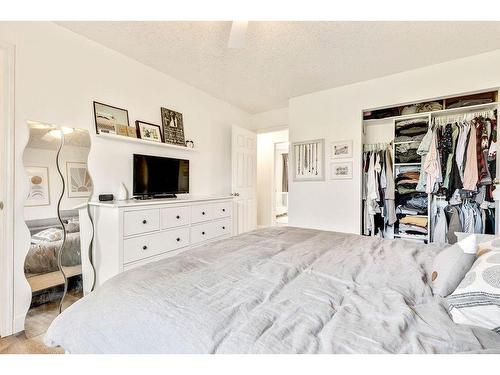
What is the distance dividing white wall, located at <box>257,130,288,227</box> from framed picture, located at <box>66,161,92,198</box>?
388 cm

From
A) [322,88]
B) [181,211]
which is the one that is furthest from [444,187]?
[181,211]

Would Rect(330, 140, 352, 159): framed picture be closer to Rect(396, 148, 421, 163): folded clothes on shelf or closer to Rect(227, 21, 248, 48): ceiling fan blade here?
Rect(396, 148, 421, 163): folded clothes on shelf

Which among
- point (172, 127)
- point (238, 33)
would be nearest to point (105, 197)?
Result: point (172, 127)

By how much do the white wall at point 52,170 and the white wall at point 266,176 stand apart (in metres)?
3.92

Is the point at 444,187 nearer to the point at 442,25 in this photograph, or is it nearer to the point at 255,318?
the point at 442,25

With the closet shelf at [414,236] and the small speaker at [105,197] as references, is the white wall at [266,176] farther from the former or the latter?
the small speaker at [105,197]

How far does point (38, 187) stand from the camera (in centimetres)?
190

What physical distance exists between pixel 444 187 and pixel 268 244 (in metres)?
2.35

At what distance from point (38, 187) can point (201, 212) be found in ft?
4.75

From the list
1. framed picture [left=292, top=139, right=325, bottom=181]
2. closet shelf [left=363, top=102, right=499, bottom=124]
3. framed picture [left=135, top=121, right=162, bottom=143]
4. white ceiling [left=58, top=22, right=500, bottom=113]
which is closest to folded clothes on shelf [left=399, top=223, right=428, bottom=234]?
framed picture [left=292, top=139, right=325, bottom=181]

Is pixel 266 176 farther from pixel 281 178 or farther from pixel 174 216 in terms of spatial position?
pixel 174 216

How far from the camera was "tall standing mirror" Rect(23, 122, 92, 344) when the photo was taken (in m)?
1.86

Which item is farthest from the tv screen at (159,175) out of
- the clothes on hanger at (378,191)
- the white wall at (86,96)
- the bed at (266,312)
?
the clothes on hanger at (378,191)

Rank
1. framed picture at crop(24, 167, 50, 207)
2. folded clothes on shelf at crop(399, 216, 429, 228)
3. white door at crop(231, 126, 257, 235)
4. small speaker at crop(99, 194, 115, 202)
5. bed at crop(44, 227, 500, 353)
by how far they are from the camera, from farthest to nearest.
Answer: white door at crop(231, 126, 257, 235)
folded clothes on shelf at crop(399, 216, 429, 228)
small speaker at crop(99, 194, 115, 202)
framed picture at crop(24, 167, 50, 207)
bed at crop(44, 227, 500, 353)
